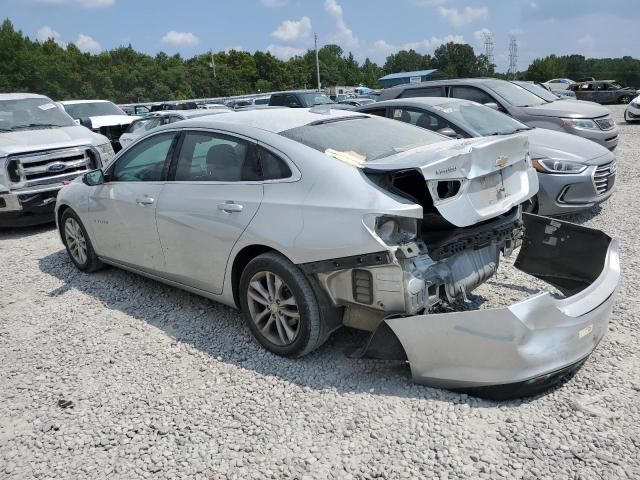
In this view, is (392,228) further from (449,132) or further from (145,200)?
(449,132)

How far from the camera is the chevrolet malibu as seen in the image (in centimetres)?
292

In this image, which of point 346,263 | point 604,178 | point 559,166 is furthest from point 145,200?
point 604,178

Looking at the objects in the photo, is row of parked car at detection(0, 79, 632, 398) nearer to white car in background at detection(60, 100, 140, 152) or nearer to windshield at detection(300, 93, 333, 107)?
white car in background at detection(60, 100, 140, 152)

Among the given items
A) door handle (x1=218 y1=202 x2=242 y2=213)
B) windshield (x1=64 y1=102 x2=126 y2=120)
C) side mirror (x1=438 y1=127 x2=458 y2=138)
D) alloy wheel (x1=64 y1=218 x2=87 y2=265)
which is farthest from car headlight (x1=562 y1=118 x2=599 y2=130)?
windshield (x1=64 y1=102 x2=126 y2=120)

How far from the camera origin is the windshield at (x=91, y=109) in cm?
1415

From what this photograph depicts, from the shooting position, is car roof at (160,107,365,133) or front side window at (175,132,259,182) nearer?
front side window at (175,132,259,182)

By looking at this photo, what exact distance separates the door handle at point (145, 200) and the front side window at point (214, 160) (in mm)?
332

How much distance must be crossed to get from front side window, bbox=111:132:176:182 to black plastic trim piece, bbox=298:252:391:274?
187 centimetres

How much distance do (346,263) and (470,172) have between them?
0.96 m

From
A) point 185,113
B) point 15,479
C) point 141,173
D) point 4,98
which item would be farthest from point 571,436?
point 185,113

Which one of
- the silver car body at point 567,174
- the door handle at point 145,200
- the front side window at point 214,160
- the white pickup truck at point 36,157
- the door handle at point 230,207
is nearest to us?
the door handle at point 230,207

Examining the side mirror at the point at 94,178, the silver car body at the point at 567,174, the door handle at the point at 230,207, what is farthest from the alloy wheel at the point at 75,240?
the silver car body at the point at 567,174

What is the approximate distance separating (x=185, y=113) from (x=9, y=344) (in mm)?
8224

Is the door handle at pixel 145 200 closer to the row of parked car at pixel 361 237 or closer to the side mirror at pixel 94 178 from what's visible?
the row of parked car at pixel 361 237
